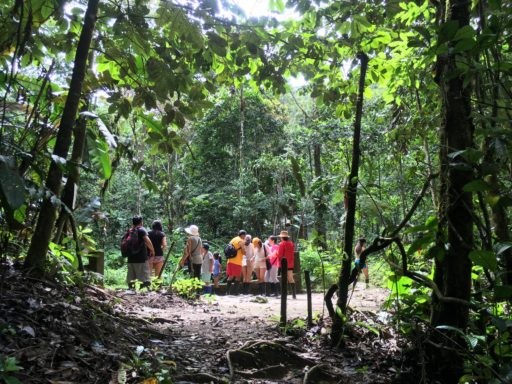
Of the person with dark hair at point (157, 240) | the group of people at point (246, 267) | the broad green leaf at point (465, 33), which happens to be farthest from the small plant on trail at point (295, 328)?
the group of people at point (246, 267)

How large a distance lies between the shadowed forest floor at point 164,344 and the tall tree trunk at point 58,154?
25cm

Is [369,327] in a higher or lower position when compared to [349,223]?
lower

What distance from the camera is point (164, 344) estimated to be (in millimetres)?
4871

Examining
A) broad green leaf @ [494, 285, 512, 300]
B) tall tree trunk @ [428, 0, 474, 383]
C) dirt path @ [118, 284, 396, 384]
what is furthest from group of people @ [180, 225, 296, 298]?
broad green leaf @ [494, 285, 512, 300]

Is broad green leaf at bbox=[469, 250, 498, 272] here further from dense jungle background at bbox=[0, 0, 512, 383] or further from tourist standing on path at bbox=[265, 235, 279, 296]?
Result: tourist standing on path at bbox=[265, 235, 279, 296]

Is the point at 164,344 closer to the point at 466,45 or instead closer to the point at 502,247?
the point at 502,247

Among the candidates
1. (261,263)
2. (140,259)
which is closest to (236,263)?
(261,263)

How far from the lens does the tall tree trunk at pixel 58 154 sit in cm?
423

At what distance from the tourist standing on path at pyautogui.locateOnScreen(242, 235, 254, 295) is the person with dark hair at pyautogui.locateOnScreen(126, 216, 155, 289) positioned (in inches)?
143

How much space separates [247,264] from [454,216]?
29.9 ft

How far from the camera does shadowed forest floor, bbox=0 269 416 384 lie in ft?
11.0

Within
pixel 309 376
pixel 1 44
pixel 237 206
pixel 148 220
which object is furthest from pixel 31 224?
pixel 148 220

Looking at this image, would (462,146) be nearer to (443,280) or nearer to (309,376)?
(443,280)

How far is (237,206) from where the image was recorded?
20203 millimetres
